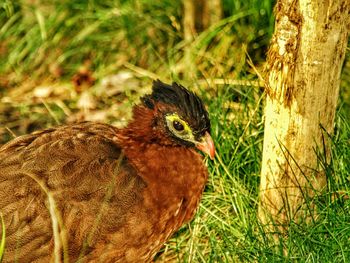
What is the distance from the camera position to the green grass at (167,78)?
415 centimetres

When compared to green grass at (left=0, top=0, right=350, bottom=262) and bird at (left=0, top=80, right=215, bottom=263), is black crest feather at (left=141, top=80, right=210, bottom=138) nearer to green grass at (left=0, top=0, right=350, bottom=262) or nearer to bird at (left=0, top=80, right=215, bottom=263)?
bird at (left=0, top=80, right=215, bottom=263)

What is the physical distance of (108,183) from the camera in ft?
12.3

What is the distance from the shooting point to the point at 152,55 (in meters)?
5.71

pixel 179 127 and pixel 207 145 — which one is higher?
pixel 179 127

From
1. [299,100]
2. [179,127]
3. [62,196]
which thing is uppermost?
[299,100]

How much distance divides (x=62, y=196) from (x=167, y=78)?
1.96 metres

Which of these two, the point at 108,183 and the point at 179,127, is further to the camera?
the point at 179,127

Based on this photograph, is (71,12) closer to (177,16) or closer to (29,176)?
(177,16)

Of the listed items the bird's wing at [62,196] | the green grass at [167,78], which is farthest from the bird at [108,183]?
the green grass at [167,78]

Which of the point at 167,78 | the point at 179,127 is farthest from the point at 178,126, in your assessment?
the point at 167,78

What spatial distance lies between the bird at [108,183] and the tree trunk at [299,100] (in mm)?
364

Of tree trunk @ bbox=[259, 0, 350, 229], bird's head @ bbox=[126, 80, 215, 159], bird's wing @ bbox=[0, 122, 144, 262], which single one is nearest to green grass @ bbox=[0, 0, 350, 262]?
tree trunk @ bbox=[259, 0, 350, 229]

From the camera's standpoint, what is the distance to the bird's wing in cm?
363

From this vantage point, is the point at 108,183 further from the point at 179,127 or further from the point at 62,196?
the point at 179,127
